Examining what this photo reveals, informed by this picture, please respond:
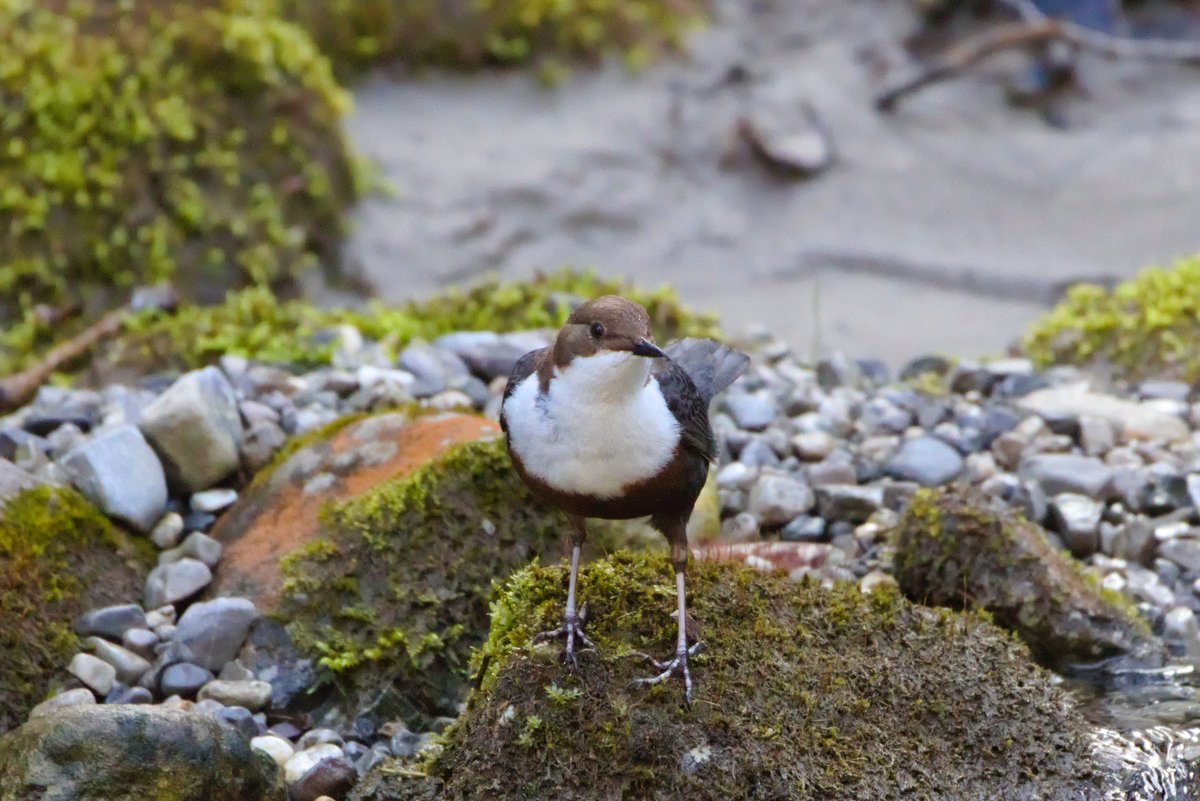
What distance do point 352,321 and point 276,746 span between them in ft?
10.3

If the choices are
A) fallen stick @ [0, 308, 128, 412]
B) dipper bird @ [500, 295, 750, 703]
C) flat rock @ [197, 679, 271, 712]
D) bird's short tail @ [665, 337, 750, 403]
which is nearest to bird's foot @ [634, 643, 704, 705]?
dipper bird @ [500, 295, 750, 703]

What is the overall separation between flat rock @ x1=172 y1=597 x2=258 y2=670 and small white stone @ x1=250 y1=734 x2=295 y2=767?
0.41 metres

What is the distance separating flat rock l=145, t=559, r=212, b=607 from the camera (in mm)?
4637

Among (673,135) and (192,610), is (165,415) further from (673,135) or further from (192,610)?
(673,135)

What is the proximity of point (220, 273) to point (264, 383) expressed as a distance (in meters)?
2.29

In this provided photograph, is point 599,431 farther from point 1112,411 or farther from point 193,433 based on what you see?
point 1112,411

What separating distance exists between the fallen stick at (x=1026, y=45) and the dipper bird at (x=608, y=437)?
21.8 feet

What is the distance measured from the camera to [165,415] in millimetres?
4926

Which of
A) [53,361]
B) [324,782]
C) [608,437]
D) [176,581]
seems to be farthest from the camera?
[53,361]

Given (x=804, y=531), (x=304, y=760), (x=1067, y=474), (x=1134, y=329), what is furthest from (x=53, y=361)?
(x=1134, y=329)

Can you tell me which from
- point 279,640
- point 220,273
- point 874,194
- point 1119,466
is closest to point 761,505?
point 1119,466

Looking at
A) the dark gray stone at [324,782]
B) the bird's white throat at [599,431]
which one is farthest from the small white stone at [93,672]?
the bird's white throat at [599,431]

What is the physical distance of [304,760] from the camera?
13.1ft

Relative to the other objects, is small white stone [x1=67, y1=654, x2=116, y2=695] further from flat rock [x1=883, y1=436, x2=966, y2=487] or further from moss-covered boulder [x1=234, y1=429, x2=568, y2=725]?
flat rock [x1=883, y1=436, x2=966, y2=487]
